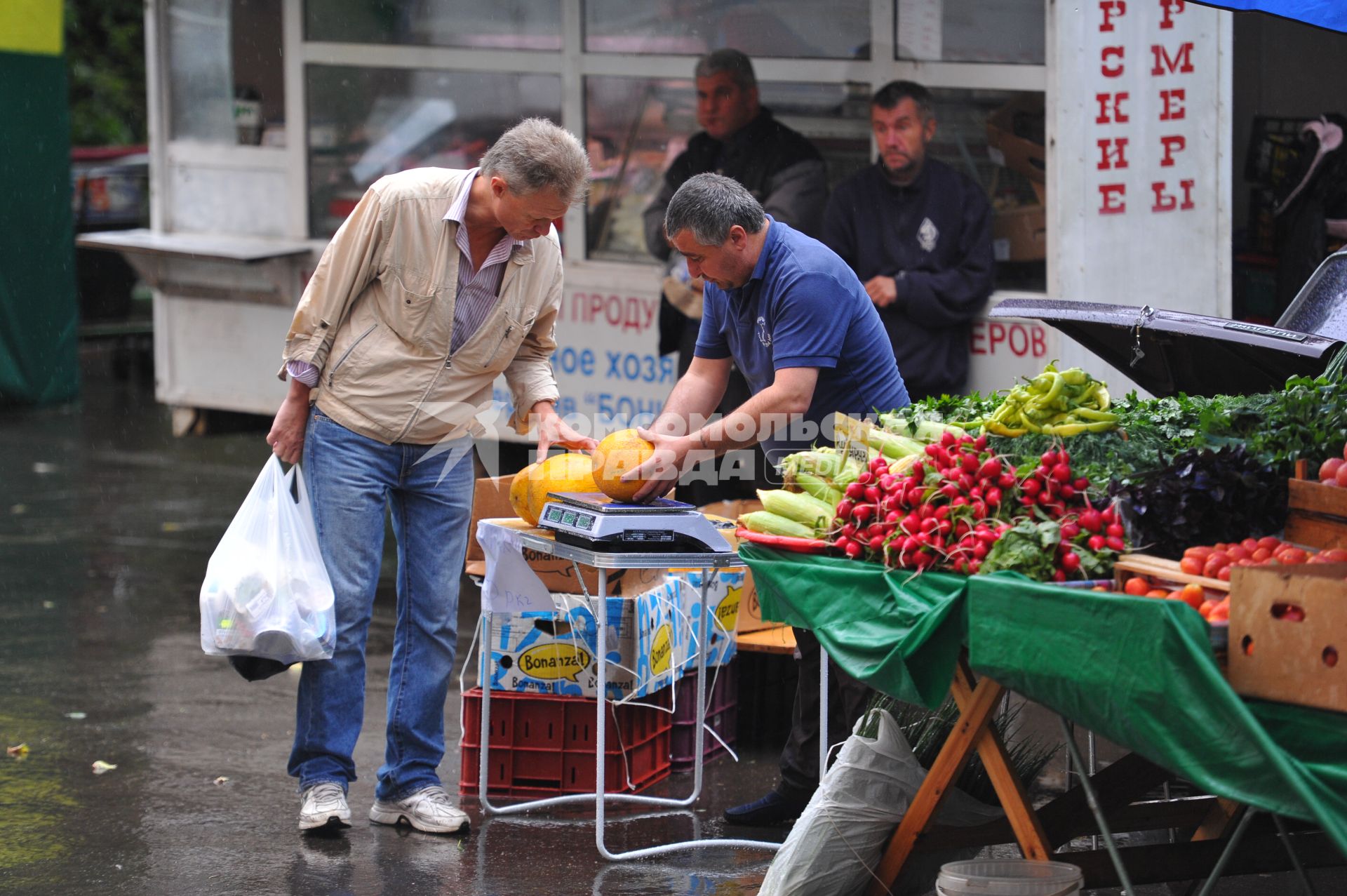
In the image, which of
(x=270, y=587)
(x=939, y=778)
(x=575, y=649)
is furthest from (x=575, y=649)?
(x=939, y=778)

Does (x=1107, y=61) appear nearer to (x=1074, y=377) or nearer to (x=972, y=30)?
(x=972, y=30)

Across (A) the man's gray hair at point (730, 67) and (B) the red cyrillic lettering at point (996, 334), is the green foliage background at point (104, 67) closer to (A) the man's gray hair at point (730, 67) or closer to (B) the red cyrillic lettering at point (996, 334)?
(A) the man's gray hair at point (730, 67)

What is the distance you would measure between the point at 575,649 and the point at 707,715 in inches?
26.2

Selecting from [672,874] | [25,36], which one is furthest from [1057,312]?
[25,36]

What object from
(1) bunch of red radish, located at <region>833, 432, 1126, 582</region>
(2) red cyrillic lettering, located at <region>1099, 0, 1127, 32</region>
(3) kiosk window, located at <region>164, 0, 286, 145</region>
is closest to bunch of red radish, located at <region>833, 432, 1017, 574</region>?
(1) bunch of red radish, located at <region>833, 432, 1126, 582</region>

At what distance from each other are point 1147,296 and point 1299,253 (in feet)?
3.98

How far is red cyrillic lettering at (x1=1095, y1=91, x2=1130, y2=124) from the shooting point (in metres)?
6.32

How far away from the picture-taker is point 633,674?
16.7ft

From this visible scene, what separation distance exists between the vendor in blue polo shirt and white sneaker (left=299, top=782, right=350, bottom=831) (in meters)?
1.19

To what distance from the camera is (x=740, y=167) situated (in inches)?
291

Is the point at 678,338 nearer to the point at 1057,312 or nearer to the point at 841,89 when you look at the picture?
the point at 841,89

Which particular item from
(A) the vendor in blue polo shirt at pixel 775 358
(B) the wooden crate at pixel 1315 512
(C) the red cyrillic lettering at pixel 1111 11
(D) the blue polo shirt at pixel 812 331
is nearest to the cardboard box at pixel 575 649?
(A) the vendor in blue polo shirt at pixel 775 358

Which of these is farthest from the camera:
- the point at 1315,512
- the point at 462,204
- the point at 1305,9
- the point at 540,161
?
the point at 1305,9

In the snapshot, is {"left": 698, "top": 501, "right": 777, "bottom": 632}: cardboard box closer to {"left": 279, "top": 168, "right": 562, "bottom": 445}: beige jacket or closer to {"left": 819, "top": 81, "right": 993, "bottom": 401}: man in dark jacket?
{"left": 279, "top": 168, "right": 562, "bottom": 445}: beige jacket
